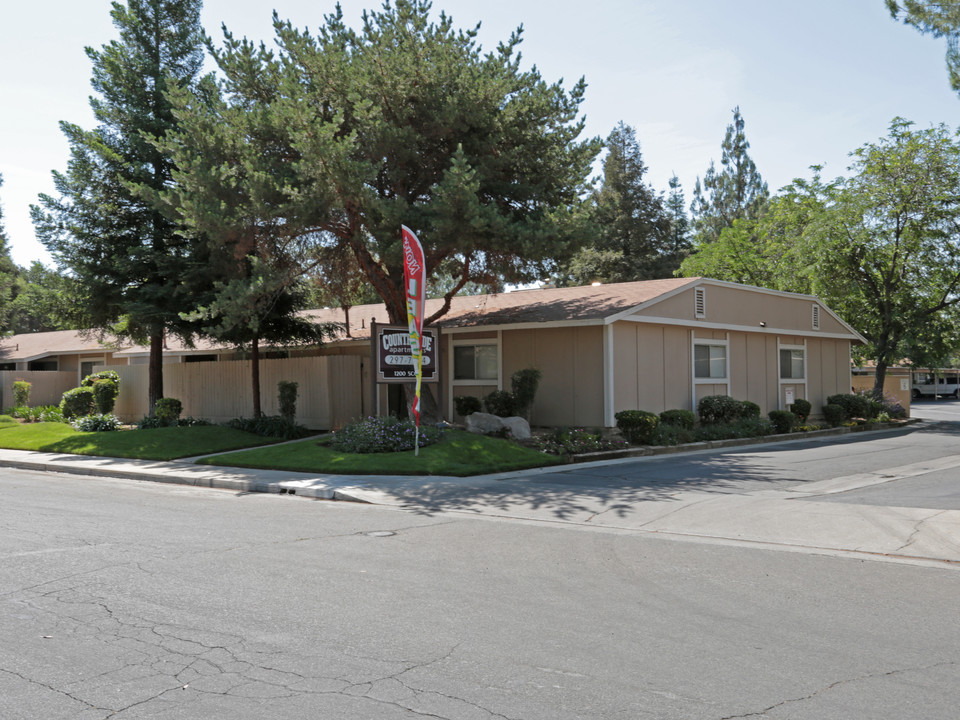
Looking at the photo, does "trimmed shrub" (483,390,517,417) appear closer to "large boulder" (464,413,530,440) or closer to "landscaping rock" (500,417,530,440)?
"large boulder" (464,413,530,440)

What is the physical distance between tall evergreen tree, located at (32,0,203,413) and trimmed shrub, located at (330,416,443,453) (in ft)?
26.4

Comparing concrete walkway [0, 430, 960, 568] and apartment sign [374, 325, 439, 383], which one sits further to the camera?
apartment sign [374, 325, 439, 383]

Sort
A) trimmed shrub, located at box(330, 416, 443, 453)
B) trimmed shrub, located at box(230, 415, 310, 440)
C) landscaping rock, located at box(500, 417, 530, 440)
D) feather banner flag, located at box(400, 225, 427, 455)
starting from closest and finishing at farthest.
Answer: feather banner flag, located at box(400, 225, 427, 455), trimmed shrub, located at box(330, 416, 443, 453), landscaping rock, located at box(500, 417, 530, 440), trimmed shrub, located at box(230, 415, 310, 440)

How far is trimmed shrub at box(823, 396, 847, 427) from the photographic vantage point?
1067 inches

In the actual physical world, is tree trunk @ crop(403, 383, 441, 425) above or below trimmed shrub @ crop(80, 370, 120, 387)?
below

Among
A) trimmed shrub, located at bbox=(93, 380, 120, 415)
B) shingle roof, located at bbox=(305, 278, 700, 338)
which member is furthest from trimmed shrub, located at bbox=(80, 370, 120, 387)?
shingle roof, located at bbox=(305, 278, 700, 338)

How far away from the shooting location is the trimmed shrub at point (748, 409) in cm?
2341

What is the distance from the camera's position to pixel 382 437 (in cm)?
1708

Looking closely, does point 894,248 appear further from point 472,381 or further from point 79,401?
point 79,401

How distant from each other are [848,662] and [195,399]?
2508cm

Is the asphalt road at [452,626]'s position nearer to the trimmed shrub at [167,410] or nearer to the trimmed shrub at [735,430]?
the trimmed shrub at [735,430]

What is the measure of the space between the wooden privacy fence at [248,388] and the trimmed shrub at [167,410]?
180cm

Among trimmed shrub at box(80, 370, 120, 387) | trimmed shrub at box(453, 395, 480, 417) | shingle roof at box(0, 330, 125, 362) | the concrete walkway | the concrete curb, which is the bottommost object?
the concrete walkway

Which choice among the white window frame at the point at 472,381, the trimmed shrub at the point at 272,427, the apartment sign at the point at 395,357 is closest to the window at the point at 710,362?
the white window frame at the point at 472,381
